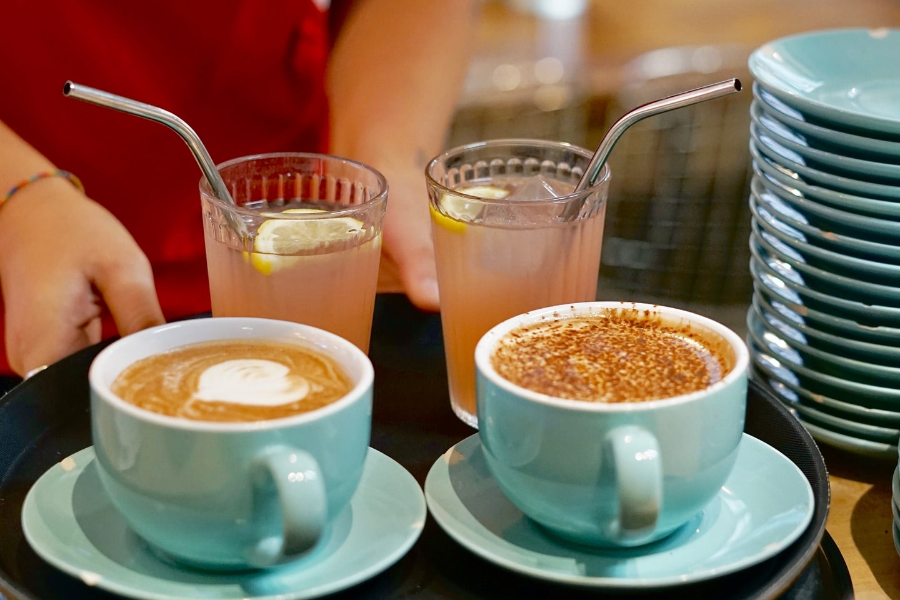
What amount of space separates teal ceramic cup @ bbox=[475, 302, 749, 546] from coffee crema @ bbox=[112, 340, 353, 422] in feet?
0.40

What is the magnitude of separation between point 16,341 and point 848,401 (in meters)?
0.83

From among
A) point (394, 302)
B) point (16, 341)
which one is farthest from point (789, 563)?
point (16, 341)

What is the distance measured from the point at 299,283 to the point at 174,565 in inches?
A: 12.1

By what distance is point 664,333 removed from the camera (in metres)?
0.78

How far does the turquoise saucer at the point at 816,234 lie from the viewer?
0.83 meters

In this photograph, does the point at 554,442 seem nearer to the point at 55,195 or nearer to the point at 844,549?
the point at 844,549

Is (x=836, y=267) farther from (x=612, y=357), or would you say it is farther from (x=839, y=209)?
(x=612, y=357)

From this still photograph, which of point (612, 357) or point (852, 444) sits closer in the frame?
point (612, 357)

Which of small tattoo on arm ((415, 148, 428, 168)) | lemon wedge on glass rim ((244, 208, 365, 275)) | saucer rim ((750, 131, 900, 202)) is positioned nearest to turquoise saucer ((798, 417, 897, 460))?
saucer rim ((750, 131, 900, 202))

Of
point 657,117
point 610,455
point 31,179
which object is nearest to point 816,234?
point 610,455

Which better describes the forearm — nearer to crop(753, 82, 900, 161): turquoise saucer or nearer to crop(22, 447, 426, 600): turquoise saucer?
crop(753, 82, 900, 161): turquoise saucer

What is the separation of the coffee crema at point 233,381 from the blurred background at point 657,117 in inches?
35.7

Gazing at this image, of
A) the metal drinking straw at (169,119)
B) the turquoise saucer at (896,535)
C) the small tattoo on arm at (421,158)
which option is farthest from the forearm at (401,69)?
the turquoise saucer at (896,535)

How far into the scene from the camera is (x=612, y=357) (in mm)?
727
